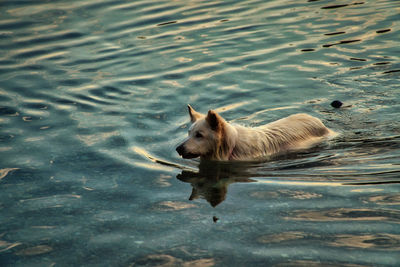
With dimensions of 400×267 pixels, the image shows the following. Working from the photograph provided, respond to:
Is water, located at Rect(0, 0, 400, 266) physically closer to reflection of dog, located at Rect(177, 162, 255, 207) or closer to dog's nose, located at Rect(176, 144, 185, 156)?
reflection of dog, located at Rect(177, 162, 255, 207)

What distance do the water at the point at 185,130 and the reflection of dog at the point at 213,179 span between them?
0.14 ft

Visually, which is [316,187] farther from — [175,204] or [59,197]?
[59,197]

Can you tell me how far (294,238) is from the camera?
234 inches

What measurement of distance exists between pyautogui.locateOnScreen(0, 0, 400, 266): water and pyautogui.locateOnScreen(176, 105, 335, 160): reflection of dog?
0.28m

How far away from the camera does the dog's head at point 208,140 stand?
862 centimetres

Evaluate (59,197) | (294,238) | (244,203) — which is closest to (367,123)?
(244,203)

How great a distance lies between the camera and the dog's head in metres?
8.62

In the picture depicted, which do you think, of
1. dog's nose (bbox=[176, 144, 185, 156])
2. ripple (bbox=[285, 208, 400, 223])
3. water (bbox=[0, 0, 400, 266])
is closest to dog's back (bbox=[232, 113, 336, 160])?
water (bbox=[0, 0, 400, 266])

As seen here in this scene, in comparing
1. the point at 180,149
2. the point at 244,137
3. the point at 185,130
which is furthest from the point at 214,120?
the point at 185,130

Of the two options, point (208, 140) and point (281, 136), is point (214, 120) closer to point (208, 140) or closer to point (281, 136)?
point (208, 140)

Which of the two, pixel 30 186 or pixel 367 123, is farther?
pixel 367 123

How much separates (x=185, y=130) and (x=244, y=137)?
60.4 inches

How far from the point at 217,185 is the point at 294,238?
7.20ft

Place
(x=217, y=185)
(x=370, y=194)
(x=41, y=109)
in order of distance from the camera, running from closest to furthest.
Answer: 1. (x=370, y=194)
2. (x=217, y=185)
3. (x=41, y=109)
